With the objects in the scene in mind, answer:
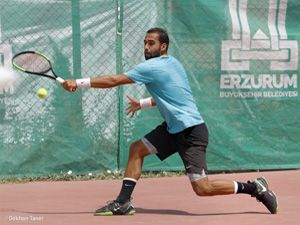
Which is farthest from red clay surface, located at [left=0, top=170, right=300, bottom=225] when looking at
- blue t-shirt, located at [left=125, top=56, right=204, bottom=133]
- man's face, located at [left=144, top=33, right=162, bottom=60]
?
man's face, located at [left=144, top=33, right=162, bottom=60]

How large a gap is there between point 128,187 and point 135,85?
9.02 ft

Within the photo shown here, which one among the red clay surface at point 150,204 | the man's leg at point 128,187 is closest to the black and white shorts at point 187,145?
the man's leg at point 128,187

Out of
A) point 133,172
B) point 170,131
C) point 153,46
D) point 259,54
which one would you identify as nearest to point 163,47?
point 153,46

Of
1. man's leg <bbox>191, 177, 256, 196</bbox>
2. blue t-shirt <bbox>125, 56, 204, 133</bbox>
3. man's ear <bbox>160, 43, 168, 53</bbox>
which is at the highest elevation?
man's ear <bbox>160, 43, 168, 53</bbox>

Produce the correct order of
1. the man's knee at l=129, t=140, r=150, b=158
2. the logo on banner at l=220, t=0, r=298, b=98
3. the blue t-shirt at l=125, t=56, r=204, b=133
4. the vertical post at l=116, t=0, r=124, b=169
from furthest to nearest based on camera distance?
the logo on banner at l=220, t=0, r=298, b=98 < the vertical post at l=116, t=0, r=124, b=169 < the man's knee at l=129, t=140, r=150, b=158 < the blue t-shirt at l=125, t=56, r=204, b=133

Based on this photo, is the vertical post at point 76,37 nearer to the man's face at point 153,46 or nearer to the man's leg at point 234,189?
the man's face at point 153,46

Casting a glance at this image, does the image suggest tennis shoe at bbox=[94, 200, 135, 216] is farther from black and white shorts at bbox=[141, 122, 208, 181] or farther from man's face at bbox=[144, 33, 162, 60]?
man's face at bbox=[144, 33, 162, 60]

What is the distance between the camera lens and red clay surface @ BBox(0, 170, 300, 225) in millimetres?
6988

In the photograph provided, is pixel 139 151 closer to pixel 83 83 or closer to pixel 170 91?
pixel 170 91

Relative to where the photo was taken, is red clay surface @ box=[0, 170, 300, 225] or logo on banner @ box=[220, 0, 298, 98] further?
logo on banner @ box=[220, 0, 298, 98]

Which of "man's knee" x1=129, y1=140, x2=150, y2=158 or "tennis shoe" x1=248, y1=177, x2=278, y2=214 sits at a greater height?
"man's knee" x1=129, y1=140, x2=150, y2=158

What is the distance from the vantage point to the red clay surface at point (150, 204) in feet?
22.9

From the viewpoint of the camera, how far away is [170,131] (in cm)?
713

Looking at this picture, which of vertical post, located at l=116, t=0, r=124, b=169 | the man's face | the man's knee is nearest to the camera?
the man's face
